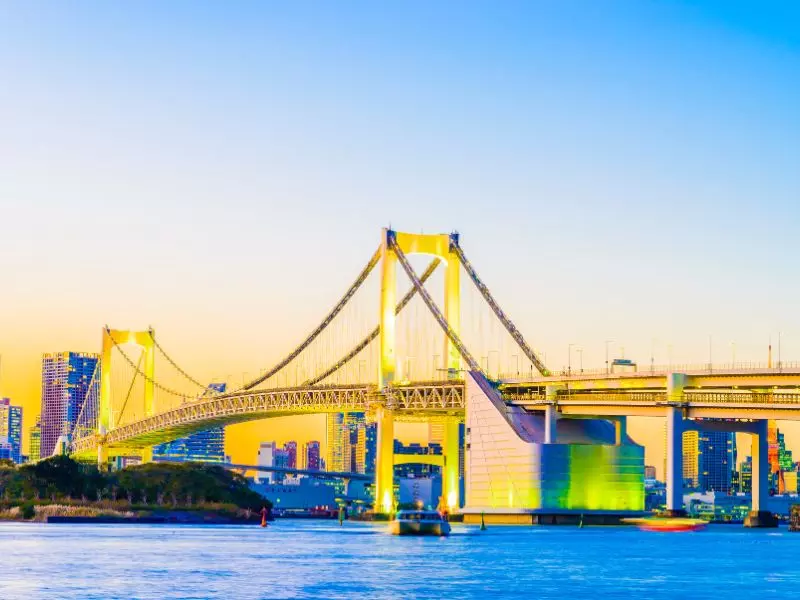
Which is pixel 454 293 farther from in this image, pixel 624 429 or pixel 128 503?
pixel 128 503

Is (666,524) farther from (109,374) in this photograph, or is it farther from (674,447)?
(109,374)

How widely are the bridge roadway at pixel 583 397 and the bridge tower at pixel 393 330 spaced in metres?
1.44

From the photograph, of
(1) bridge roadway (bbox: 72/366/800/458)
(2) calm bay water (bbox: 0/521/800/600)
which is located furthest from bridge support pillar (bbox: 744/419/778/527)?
(2) calm bay water (bbox: 0/521/800/600)

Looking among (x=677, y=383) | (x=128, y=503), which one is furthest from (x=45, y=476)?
(x=677, y=383)

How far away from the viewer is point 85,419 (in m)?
179

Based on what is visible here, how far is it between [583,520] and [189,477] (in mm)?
42100

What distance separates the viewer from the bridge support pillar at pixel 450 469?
107 meters

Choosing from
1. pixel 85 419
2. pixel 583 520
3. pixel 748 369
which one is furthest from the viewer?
pixel 85 419

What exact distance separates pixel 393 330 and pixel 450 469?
9.78 metres

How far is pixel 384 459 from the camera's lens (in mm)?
108250

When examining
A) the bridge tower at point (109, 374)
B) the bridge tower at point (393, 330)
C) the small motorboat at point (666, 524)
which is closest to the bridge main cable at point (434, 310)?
the bridge tower at point (393, 330)

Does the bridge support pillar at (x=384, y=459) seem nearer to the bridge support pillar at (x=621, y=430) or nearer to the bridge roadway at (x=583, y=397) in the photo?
the bridge roadway at (x=583, y=397)

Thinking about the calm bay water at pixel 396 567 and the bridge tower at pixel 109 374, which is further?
the bridge tower at pixel 109 374

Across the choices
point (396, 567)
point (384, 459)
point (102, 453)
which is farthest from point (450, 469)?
point (102, 453)
